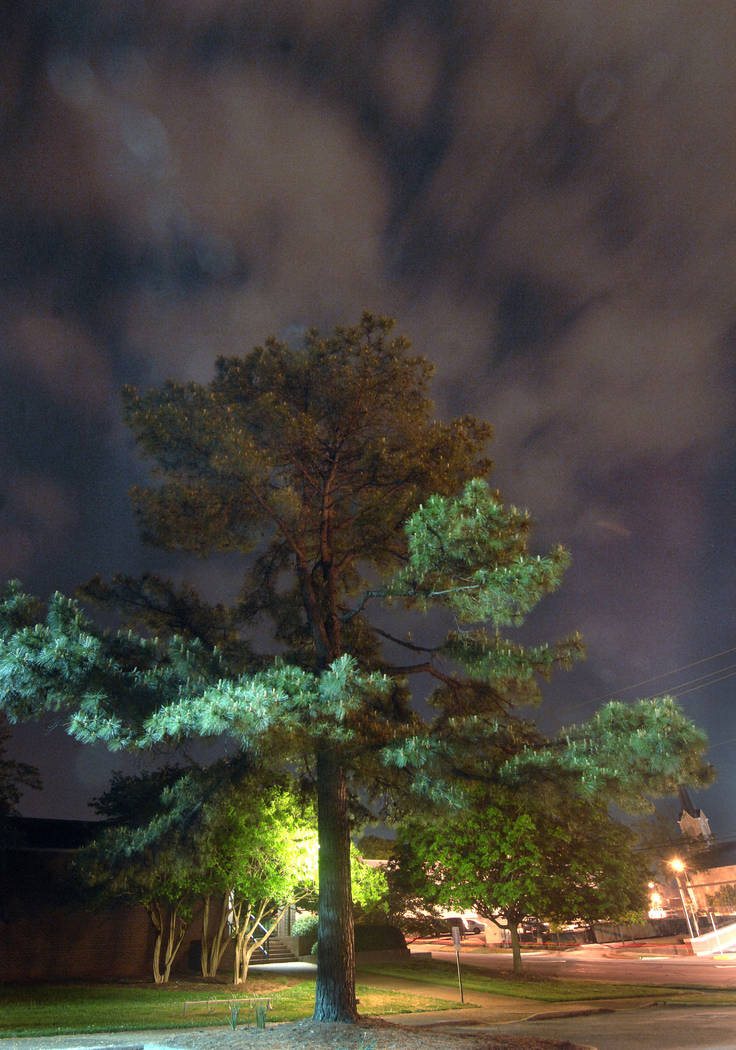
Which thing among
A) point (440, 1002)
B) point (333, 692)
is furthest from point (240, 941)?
point (333, 692)

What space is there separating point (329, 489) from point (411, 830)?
609 inches

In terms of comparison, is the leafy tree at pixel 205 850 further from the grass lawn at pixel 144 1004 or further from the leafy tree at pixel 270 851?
the grass lawn at pixel 144 1004

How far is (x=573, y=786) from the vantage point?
1012 cm

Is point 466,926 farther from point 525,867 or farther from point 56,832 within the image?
point 56,832

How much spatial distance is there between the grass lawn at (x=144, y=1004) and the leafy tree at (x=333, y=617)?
477 cm

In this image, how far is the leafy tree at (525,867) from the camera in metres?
22.4

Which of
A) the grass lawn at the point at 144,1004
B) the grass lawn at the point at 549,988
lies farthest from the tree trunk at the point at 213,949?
the grass lawn at the point at 549,988

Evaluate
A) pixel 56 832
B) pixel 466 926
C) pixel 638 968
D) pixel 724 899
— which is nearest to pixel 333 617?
pixel 56 832

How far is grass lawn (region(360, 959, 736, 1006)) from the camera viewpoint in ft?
61.8

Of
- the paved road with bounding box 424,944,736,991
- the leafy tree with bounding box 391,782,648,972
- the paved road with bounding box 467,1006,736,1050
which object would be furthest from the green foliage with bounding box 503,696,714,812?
the paved road with bounding box 424,944,736,991

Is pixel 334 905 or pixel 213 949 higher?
pixel 334 905

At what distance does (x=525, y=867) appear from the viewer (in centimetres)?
2239

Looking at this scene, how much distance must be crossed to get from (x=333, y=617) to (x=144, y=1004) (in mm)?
10559

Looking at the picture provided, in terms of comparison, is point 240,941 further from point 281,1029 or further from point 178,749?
point 178,749
